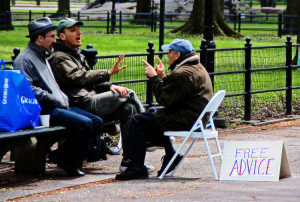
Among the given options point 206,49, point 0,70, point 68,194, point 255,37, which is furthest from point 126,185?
point 255,37

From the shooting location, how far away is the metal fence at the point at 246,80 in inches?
404

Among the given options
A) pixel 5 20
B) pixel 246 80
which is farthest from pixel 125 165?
pixel 5 20

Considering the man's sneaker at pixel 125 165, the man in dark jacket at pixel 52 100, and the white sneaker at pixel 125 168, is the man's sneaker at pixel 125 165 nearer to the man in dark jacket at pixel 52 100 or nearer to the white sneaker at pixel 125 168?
the white sneaker at pixel 125 168

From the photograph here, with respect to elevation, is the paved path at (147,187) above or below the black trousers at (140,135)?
below

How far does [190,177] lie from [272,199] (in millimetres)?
1406

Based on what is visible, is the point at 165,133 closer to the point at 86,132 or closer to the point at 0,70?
the point at 86,132

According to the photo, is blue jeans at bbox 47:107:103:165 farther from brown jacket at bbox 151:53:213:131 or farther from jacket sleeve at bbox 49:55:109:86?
brown jacket at bbox 151:53:213:131

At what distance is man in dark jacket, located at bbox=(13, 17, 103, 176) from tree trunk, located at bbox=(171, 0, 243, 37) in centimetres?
2243

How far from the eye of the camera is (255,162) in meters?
6.98

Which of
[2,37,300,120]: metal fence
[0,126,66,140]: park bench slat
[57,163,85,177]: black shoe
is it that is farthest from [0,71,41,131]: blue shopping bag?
[2,37,300,120]: metal fence

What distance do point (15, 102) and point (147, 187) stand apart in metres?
1.48

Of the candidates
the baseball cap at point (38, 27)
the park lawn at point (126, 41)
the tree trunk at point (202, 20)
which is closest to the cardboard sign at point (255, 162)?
the baseball cap at point (38, 27)

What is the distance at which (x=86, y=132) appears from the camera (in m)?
7.22

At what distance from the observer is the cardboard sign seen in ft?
22.5
